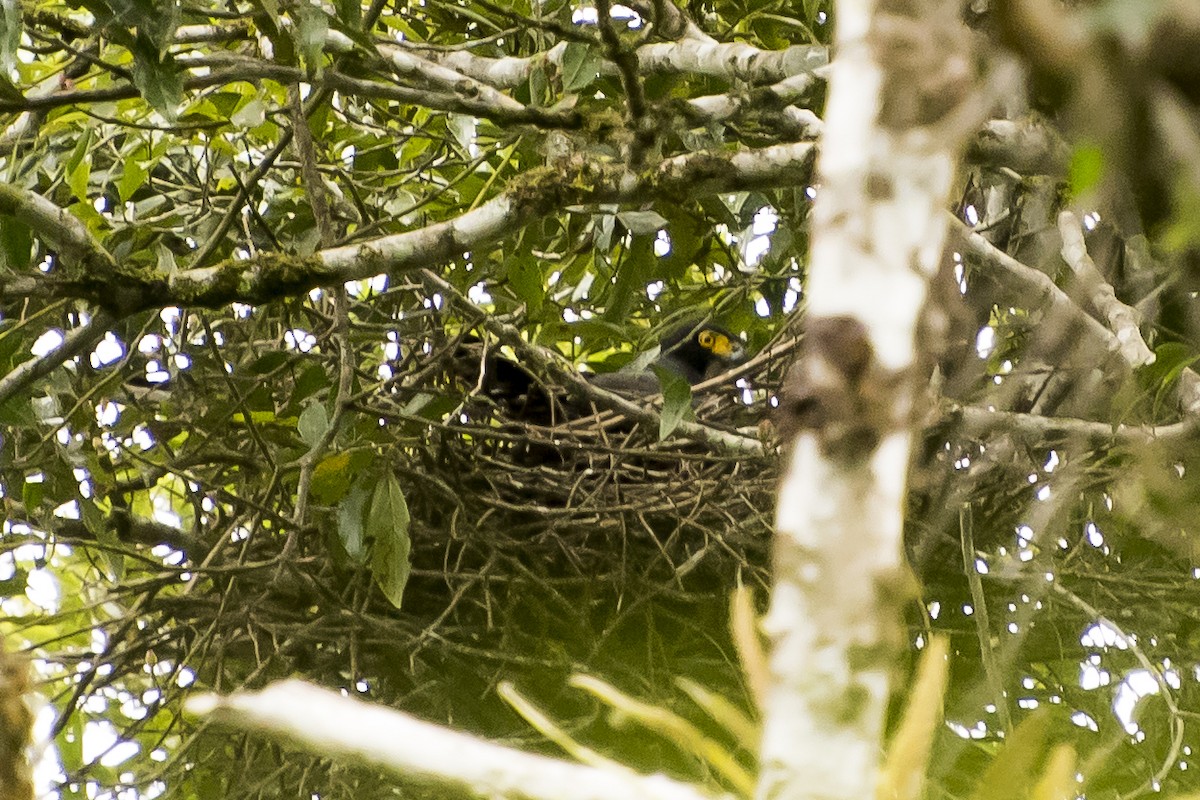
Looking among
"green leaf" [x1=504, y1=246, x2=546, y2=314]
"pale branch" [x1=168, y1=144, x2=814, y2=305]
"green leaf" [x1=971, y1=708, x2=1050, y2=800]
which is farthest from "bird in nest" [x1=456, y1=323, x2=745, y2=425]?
"green leaf" [x1=971, y1=708, x2=1050, y2=800]

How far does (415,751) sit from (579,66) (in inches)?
51.6

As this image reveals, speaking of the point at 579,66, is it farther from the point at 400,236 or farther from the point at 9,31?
the point at 9,31

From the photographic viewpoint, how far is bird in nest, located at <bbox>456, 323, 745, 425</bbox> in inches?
92.0

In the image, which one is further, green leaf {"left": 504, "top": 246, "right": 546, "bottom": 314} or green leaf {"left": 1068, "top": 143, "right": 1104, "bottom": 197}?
green leaf {"left": 504, "top": 246, "right": 546, "bottom": 314}

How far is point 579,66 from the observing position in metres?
1.66

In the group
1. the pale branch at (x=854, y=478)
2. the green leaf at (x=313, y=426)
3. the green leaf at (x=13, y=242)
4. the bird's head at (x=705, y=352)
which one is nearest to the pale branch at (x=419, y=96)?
the green leaf at (x=13, y=242)

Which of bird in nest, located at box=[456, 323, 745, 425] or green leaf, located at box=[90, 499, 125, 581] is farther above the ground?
green leaf, located at box=[90, 499, 125, 581]

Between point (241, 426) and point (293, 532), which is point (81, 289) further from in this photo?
point (241, 426)

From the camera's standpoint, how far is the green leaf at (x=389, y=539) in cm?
195

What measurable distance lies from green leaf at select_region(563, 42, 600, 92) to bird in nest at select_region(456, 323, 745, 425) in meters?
0.41

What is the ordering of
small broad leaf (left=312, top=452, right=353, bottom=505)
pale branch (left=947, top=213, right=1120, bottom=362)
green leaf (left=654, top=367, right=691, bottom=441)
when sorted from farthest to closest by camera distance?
small broad leaf (left=312, top=452, right=353, bottom=505)
green leaf (left=654, top=367, right=691, bottom=441)
pale branch (left=947, top=213, right=1120, bottom=362)

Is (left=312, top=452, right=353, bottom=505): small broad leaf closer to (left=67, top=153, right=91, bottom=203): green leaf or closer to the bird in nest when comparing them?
the bird in nest

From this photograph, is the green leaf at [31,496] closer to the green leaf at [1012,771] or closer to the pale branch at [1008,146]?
the pale branch at [1008,146]

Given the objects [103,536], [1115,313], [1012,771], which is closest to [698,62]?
[1115,313]
